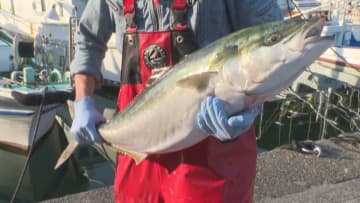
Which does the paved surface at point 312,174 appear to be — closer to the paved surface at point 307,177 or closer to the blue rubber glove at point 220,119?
the paved surface at point 307,177

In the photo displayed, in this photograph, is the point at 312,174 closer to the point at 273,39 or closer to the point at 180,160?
the point at 180,160

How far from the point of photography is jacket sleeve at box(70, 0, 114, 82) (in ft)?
8.22

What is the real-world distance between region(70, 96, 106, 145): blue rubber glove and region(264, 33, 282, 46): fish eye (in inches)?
41.5

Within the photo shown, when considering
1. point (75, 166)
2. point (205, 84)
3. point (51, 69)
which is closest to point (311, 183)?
point (205, 84)

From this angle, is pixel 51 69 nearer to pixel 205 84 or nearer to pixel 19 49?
pixel 19 49

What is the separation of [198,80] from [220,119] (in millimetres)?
175

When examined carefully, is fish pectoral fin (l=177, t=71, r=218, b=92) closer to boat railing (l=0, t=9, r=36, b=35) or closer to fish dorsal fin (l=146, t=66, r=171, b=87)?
fish dorsal fin (l=146, t=66, r=171, b=87)

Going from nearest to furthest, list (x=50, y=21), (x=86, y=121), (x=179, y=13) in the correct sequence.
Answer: (x=179, y=13)
(x=86, y=121)
(x=50, y=21)

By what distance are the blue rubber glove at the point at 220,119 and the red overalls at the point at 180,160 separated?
19 centimetres

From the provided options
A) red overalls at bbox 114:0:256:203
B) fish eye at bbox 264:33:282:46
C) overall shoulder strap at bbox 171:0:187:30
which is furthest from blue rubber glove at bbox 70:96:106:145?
fish eye at bbox 264:33:282:46

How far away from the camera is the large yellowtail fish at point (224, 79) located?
178cm

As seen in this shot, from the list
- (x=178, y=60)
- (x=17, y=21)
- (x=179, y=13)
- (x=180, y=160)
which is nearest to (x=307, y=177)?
(x=180, y=160)

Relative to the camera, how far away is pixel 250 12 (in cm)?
226

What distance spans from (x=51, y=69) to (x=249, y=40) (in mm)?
9793
